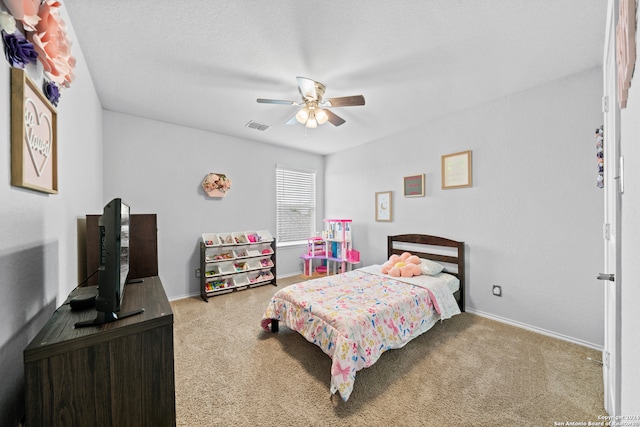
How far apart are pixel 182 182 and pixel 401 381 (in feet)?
11.9

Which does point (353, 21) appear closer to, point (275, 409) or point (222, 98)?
point (222, 98)

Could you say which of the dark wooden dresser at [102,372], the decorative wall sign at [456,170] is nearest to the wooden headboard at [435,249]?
the decorative wall sign at [456,170]

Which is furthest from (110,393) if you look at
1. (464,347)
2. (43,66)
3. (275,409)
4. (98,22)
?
(464,347)

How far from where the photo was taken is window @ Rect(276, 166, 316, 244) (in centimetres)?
483

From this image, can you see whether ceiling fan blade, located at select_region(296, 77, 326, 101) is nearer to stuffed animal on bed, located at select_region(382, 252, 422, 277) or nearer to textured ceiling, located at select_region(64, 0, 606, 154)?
textured ceiling, located at select_region(64, 0, 606, 154)

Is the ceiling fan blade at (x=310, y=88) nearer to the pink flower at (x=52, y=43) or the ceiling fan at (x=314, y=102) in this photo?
the ceiling fan at (x=314, y=102)

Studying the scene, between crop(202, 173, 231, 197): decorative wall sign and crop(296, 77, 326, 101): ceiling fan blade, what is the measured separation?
2126 millimetres

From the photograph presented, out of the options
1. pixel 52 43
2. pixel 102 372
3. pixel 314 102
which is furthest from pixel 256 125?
pixel 102 372

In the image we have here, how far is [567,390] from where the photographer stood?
176 centimetres

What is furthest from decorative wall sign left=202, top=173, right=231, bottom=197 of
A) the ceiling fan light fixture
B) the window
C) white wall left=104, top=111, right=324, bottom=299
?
the ceiling fan light fixture

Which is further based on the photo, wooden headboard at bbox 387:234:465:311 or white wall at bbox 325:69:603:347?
wooden headboard at bbox 387:234:465:311

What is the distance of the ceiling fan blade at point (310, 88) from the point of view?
2219 mm

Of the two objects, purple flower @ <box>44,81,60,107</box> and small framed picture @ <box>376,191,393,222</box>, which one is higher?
purple flower @ <box>44,81,60,107</box>

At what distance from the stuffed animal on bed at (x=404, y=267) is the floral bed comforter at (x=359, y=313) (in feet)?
0.30
